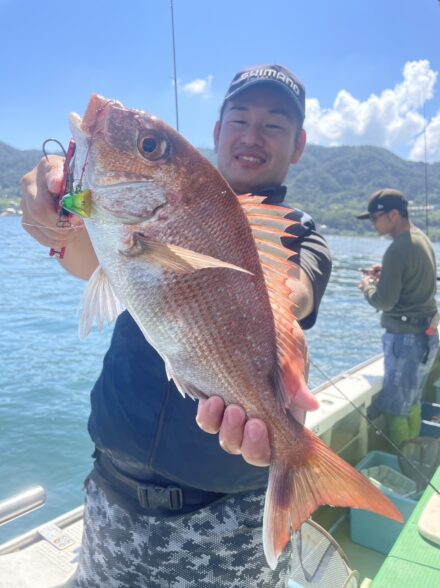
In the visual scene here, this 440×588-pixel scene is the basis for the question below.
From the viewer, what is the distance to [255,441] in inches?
54.6

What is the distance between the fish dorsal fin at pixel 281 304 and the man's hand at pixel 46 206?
0.59m

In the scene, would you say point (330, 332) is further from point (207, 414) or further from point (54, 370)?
point (207, 414)

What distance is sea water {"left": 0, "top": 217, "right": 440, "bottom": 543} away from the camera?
24.0 ft

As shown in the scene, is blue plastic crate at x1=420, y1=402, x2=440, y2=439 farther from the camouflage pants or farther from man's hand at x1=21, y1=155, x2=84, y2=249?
man's hand at x1=21, y1=155, x2=84, y2=249

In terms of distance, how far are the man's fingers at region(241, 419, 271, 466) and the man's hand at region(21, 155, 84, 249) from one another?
838 mm

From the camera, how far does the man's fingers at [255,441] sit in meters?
1.39

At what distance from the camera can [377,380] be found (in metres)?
5.21

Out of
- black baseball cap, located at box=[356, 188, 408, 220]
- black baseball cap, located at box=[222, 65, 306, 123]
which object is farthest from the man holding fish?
black baseball cap, located at box=[356, 188, 408, 220]

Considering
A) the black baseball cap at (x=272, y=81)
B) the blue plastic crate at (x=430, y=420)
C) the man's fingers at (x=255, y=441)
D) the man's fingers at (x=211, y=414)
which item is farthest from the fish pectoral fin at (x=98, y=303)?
the blue plastic crate at (x=430, y=420)

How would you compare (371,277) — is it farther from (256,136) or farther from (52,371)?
(52,371)

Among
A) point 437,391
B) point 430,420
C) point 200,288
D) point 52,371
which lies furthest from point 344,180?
point 200,288

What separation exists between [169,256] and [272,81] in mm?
1177

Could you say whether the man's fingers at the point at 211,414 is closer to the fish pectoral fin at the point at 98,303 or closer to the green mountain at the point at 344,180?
the fish pectoral fin at the point at 98,303

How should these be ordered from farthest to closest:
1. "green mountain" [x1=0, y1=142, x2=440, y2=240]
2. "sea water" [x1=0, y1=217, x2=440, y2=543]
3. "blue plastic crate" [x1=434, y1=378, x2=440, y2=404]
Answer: "green mountain" [x1=0, y1=142, x2=440, y2=240] → "sea water" [x1=0, y1=217, x2=440, y2=543] → "blue plastic crate" [x1=434, y1=378, x2=440, y2=404]
